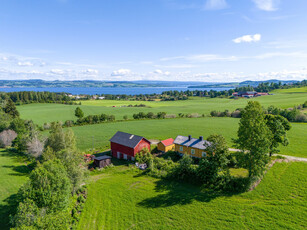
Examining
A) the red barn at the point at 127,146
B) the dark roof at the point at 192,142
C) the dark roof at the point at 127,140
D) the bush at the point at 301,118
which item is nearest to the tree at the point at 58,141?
the red barn at the point at 127,146

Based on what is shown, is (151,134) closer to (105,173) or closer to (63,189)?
(105,173)

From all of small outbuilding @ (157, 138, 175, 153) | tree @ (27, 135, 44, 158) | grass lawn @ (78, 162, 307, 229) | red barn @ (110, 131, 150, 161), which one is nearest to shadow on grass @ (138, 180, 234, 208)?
grass lawn @ (78, 162, 307, 229)

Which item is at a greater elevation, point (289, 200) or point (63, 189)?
point (63, 189)

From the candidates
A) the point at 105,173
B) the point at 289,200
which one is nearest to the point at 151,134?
the point at 105,173

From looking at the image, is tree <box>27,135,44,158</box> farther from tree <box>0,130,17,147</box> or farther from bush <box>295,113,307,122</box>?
bush <box>295,113,307,122</box>

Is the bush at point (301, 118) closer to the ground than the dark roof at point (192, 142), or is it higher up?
higher up

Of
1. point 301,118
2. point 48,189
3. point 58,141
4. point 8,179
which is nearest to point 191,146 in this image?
point 58,141

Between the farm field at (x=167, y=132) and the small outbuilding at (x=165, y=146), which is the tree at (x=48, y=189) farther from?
the farm field at (x=167, y=132)
